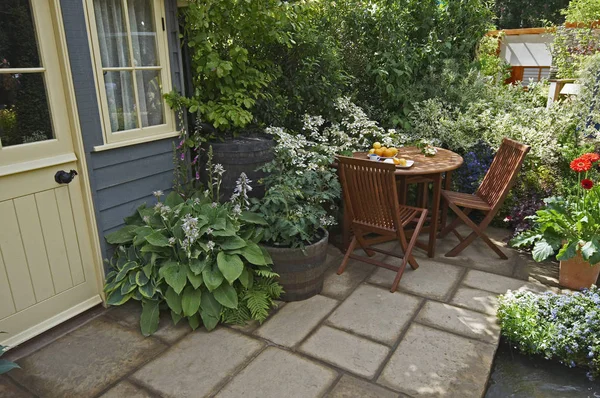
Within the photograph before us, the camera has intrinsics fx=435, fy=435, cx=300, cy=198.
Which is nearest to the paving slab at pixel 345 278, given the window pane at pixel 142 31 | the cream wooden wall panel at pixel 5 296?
the cream wooden wall panel at pixel 5 296

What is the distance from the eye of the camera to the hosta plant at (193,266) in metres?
2.62

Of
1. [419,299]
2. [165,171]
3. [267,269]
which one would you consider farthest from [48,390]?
[419,299]

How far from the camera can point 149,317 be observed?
2.64 metres

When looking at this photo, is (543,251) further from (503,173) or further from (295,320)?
(295,320)

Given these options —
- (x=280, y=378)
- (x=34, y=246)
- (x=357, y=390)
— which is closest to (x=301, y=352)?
(x=280, y=378)

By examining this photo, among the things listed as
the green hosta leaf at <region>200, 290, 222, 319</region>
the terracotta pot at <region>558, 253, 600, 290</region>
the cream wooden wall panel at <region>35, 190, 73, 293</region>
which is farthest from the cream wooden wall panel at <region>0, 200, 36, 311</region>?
the terracotta pot at <region>558, 253, 600, 290</region>

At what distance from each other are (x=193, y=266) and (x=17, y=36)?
61.5 inches

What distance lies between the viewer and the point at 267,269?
9.32ft

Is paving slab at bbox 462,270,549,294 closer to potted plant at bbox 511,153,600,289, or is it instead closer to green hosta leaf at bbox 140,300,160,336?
potted plant at bbox 511,153,600,289

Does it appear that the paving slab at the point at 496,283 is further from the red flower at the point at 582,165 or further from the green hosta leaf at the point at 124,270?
the green hosta leaf at the point at 124,270

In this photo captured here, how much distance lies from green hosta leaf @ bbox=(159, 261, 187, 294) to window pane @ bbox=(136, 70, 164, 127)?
3.49 ft

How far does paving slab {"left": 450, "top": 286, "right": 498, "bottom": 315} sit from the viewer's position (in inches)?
114

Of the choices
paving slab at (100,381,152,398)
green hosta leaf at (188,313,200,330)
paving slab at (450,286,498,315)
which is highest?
green hosta leaf at (188,313,200,330)

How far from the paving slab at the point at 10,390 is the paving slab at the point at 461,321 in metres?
2.20
